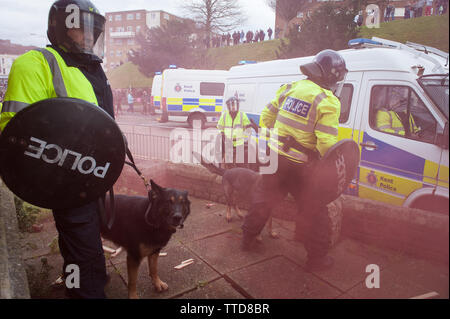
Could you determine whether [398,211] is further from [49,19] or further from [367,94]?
[49,19]

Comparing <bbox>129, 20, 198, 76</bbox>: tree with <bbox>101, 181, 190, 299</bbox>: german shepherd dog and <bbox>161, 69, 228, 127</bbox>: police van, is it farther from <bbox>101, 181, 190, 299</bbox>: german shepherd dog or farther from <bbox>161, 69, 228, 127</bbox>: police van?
<bbox>101, 181, 190, 299</bbox>: german shepherd dog

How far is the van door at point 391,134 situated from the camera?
2770 millimetres

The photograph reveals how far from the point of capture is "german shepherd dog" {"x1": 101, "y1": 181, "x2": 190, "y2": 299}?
2.04 metres

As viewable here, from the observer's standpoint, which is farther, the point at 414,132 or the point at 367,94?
the point at 367,94

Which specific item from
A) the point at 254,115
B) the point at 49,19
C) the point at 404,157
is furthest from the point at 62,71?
the point at 254,115

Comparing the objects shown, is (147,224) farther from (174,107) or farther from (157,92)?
(157,92)

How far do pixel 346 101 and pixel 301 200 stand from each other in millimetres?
2189

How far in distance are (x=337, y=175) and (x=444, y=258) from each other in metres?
0.72

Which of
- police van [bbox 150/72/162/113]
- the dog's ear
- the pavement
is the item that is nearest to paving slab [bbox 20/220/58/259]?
the pavement

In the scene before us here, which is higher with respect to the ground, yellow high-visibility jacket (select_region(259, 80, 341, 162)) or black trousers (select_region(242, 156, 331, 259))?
yellow high-visibility jacket (select_region(259, 80, 341, 162))

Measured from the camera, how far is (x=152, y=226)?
82.4 inches

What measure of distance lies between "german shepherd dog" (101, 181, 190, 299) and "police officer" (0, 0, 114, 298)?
1.04ft

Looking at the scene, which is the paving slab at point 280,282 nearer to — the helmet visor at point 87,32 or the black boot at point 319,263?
the black boot at point 319,263

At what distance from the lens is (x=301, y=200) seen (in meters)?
2.46
